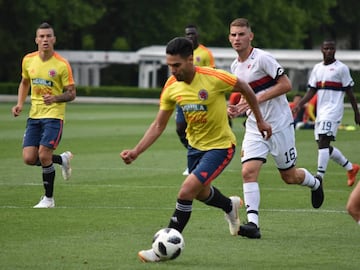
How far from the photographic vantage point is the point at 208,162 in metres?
10.7

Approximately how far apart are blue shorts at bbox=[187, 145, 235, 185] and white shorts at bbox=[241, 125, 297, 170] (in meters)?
1.17

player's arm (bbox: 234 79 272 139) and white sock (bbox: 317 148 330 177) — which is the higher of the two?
player's arm (bbox: 234 79 272 139)

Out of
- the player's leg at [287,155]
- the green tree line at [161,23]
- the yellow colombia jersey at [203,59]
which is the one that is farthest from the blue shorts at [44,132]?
the green tree line at [161,23]

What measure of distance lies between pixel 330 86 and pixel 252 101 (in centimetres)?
684

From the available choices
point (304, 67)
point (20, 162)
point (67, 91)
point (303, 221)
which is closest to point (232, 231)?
point (303, 221)

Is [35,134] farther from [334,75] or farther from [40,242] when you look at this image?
[334,75]

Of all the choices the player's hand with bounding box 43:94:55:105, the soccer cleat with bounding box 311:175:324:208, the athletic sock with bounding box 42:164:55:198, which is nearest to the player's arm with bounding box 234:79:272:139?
the soccer cleat with bounding box 311:175:324:208

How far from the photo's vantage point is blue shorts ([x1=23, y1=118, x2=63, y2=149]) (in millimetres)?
14469

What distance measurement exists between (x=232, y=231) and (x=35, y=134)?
4032 millimetres

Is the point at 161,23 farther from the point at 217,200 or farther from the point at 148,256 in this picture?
the point at 148,256

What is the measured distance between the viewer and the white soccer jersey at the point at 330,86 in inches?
687

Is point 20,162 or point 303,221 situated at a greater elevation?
point 303,221

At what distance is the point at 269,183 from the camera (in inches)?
706

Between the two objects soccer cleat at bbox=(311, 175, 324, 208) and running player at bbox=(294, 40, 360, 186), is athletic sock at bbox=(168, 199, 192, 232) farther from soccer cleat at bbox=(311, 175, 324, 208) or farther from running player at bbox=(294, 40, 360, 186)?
running player at bbox=(294, 40, 360, 186)
